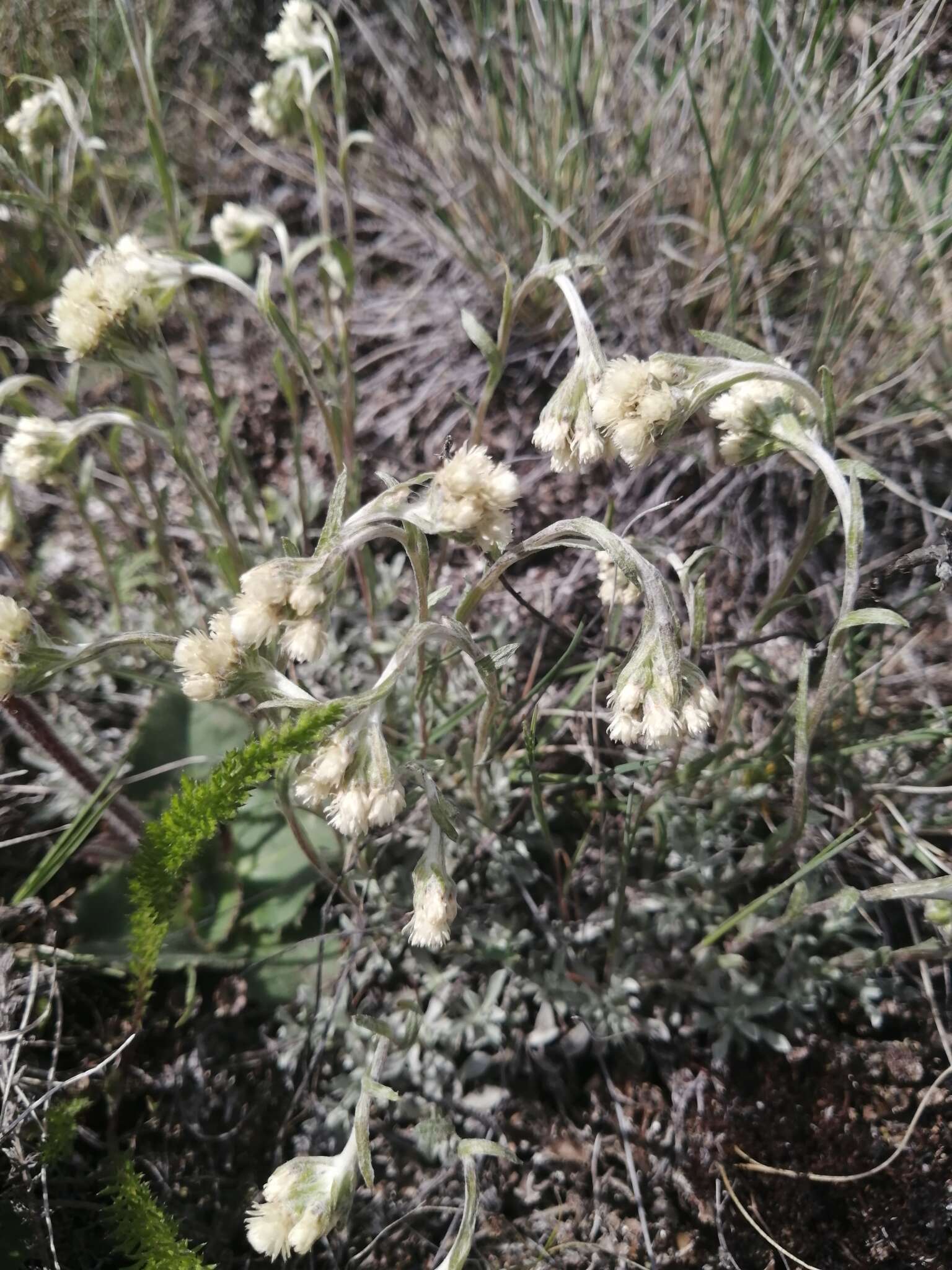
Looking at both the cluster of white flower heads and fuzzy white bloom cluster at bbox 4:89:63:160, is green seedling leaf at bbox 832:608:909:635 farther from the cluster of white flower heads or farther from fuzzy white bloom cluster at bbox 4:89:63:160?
fuzzy white bloom cluster at bbox 4:89:63:160

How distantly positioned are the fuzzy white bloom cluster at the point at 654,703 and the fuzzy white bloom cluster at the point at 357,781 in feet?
0.99

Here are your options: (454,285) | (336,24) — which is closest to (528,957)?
(454,285)

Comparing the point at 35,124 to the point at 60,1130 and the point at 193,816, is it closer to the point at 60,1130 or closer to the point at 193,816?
the point at 193,816

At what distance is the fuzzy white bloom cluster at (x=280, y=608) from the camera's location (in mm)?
1108

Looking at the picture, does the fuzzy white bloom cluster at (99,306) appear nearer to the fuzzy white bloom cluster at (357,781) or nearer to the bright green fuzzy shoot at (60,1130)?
the fuzzy white bloom cluster at (357,781)

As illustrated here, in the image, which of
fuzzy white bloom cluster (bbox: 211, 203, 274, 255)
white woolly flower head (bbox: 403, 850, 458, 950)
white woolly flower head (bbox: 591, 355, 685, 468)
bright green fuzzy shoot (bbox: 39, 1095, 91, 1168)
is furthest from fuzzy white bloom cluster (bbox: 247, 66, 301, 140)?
bright green fuzzy shoot (bbox: 39, 1095, 91, 1168)

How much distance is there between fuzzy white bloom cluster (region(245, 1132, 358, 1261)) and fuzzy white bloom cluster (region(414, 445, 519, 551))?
0.79 metres

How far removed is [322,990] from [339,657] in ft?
2.44

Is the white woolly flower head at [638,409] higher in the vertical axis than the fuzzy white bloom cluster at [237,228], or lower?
lower

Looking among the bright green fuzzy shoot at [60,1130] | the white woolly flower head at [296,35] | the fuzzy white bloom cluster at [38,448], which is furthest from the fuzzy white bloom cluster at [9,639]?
the white woolly flower head at [296,35]

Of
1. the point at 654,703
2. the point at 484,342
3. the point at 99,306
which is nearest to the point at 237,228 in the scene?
the point at 99,306

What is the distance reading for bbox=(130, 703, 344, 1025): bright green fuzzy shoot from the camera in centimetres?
117

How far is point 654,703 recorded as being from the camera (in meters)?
1.16

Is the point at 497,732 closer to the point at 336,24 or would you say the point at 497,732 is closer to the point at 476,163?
the point at 476,163
